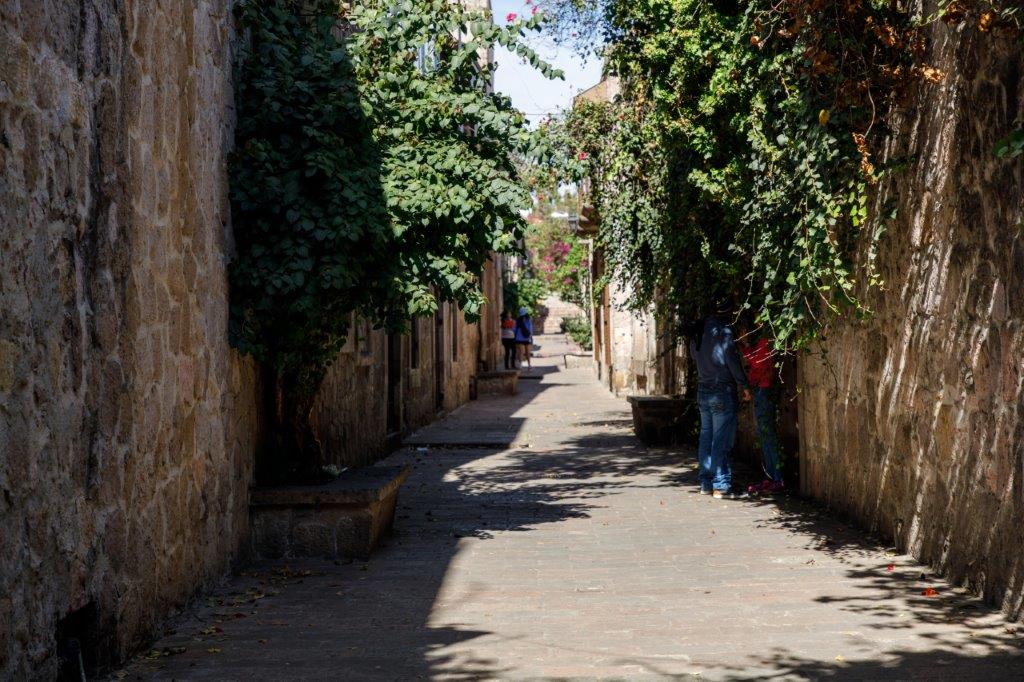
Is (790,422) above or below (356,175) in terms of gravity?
below

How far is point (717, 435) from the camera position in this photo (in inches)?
399

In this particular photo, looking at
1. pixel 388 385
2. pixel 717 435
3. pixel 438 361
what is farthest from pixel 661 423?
pixel 438 361

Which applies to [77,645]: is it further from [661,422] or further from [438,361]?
[438,361]

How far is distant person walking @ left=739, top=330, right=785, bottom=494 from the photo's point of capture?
974 centimetres

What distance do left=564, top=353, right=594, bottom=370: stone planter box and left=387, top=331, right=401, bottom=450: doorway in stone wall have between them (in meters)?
22.9

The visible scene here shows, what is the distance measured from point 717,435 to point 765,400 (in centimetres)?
53

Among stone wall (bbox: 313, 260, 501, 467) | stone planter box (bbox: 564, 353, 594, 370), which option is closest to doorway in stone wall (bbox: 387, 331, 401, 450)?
stone wall (bbox: 313, 260, 501, 467)

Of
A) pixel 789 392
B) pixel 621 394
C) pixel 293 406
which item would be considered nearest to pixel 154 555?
pixel 293 406

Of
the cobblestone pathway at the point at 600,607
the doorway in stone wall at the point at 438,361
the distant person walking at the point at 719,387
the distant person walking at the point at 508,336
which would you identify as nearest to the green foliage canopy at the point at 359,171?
the cobblestone pathway at the point at 600,607

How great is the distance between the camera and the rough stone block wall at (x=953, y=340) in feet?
18.4

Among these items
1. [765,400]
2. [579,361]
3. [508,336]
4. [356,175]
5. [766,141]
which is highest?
[766,141]

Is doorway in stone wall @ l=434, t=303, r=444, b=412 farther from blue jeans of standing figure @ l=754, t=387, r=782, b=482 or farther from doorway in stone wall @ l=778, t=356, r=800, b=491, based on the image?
blue jeans of standing figure @ l=754, t=387, r=782, b=482

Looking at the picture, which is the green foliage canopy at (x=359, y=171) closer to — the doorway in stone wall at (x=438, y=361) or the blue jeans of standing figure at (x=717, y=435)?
the blue jeans of standing figure at (x=717, y=435)

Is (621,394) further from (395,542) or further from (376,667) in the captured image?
(376,667)
